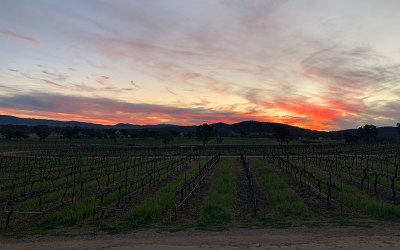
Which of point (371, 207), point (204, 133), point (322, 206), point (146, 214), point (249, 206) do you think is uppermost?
point (204, 133)

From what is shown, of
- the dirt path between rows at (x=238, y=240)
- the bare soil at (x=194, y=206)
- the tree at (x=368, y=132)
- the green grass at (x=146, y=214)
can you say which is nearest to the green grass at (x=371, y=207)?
the dirt path between rows at (x=238, y=240)

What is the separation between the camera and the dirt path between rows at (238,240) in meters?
10.6

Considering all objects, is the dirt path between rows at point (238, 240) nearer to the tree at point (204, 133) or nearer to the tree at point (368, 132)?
the tree at point (204, 133)

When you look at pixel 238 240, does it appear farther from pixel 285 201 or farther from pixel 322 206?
pixel 322 206

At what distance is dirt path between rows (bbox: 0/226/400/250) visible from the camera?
34.8ft

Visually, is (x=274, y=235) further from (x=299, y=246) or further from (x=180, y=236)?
(x=180, y=236)

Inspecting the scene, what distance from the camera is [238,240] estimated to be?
36.7 ft

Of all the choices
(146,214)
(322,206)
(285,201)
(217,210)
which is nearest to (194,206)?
(217,210)

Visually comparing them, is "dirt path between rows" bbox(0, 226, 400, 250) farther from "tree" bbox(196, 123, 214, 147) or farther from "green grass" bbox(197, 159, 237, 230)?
"tree" bbox(196, 123, 214, 147)

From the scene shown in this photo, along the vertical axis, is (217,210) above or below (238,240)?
above

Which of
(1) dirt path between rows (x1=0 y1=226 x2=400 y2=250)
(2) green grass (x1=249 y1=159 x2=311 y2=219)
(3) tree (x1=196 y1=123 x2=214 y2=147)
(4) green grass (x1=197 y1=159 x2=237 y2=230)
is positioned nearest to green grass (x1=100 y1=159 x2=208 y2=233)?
(1) dirt path between rows (x1=0 y1=226 x2=400 y2=250)

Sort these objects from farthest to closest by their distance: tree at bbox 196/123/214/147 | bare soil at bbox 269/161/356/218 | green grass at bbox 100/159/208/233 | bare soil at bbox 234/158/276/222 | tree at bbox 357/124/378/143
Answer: tree at bbox 357/124/378/143
tree at bbox 196/123/214/147
bare soil at bbox 269/161/356/218
bare soil at bbox 234/158/276/222
green grass at bbox 100/159/208/233

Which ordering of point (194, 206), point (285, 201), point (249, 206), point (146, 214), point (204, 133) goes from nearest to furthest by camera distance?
point (146, 214) → point (249, 206) → point (194, 206) → point (285, 201) → point (204, 133)

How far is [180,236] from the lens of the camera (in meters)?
11.8
